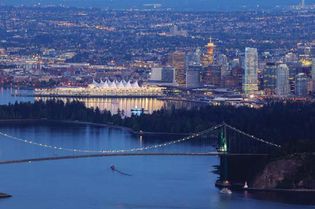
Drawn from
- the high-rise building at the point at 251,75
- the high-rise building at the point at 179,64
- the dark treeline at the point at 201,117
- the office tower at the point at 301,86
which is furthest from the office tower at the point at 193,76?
the dark treeline at the point at 201,117

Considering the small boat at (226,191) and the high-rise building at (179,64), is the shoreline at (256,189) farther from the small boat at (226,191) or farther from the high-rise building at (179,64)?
the high-rise building at (179,64)

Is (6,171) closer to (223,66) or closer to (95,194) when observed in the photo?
(95,194)

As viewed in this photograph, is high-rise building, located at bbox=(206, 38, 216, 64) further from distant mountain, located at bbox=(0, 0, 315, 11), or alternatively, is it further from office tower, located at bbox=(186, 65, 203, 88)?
distant mountain, located at bbox=(0, 0, 315, 11)

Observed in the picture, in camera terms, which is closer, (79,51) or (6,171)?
(6,171)

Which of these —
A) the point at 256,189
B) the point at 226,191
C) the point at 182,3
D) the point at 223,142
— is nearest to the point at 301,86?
the point at 223,142

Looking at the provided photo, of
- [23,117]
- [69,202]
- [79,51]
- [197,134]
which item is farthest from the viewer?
[79,51]

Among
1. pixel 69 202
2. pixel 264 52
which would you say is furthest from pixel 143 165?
pixel 264 52
